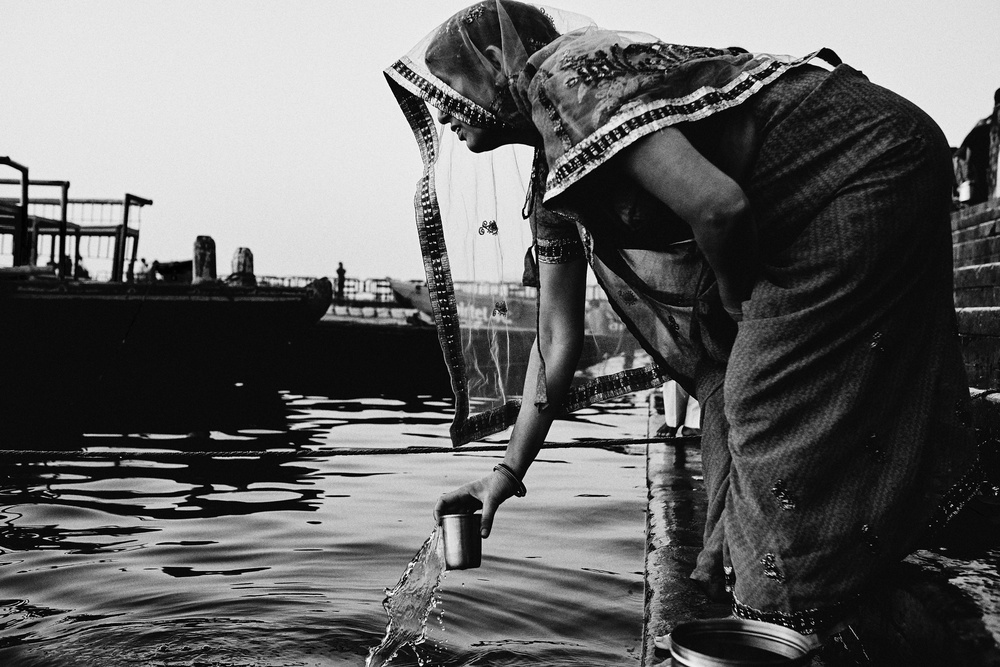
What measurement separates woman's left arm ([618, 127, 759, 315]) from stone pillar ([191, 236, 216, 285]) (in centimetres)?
1646

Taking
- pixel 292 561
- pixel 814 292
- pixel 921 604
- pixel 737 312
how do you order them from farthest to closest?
1. pixel 292 561
2. pixel 921 604
3. pixel 737 312
4. pixel 814 292

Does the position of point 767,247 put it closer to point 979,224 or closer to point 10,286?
point 979,224

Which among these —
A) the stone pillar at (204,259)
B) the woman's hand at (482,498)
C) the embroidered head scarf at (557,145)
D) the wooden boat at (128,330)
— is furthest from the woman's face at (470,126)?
the stone pillar at (204,259)

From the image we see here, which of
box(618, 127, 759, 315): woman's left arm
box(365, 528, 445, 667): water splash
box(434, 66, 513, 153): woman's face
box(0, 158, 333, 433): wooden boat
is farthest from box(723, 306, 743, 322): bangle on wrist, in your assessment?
box(0, 158, 333, 433): wooden boat

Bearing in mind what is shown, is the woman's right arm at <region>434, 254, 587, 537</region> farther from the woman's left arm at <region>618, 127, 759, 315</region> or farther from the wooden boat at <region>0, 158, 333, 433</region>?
the wooden boat at <region>0, 158, 333, 433</region>

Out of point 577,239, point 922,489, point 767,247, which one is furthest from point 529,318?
point 922,489

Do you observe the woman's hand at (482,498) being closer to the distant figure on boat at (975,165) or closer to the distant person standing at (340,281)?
the distant figure on boat at (975,165)

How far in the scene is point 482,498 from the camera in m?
2.37

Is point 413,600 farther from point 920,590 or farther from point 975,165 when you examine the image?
point 975,165

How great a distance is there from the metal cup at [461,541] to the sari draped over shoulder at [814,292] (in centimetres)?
71

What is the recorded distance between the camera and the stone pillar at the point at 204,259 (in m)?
17.2

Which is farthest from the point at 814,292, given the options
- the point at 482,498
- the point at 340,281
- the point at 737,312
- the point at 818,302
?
the point at 340,281

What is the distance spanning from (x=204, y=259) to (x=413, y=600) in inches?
614

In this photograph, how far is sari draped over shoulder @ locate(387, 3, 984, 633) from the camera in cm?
170
